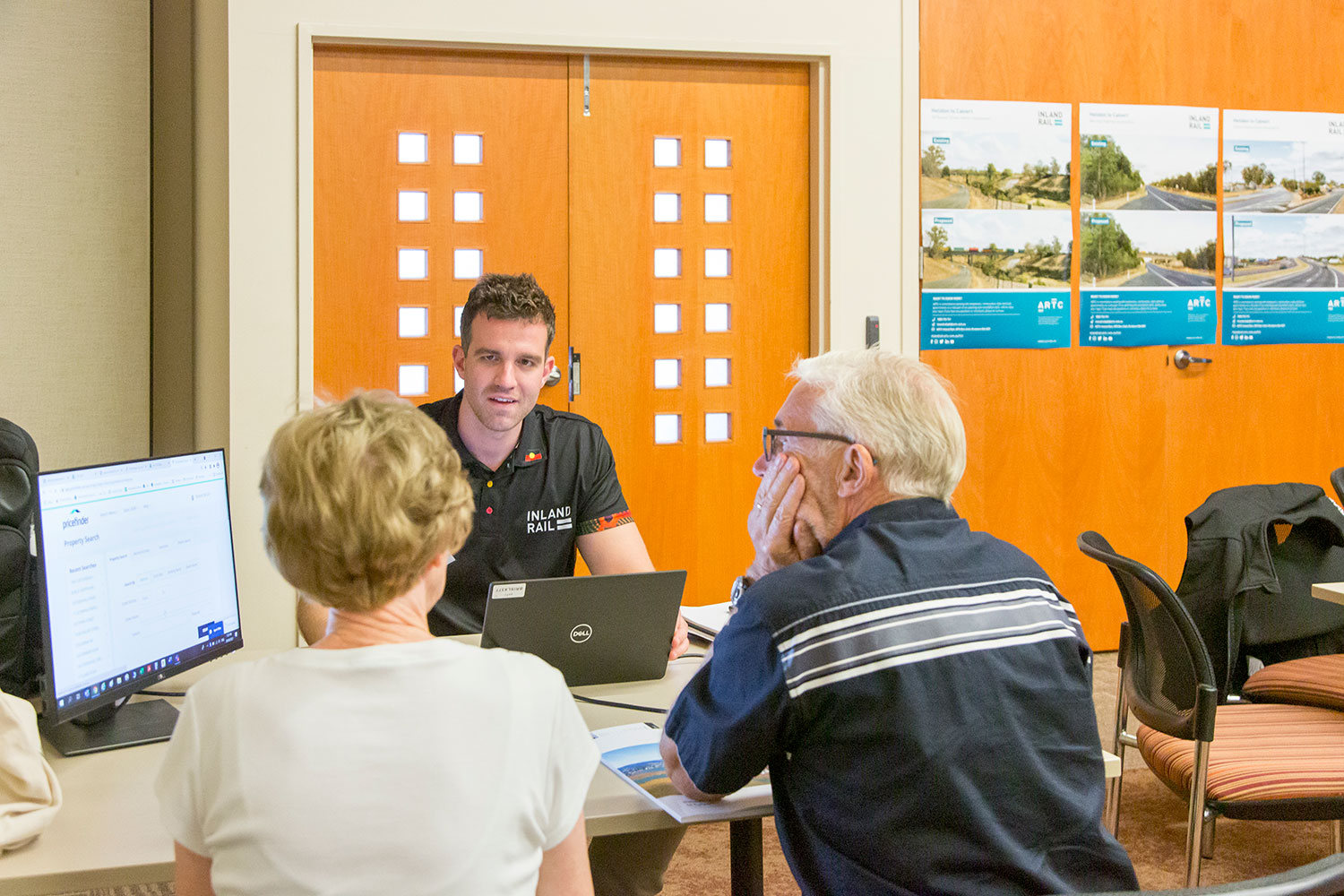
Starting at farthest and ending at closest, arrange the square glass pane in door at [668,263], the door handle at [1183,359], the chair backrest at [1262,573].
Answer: the door handle at [1183,359], the square glass pane in door at [668,263], the chair backrest at [1262,573]

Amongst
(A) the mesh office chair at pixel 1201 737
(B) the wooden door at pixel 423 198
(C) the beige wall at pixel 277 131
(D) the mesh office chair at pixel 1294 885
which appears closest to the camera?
(D) the mesh office chair at pixel 1294 885

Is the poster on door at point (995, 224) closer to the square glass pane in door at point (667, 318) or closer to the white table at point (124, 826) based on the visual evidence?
the square glass pane in door at point (667, 318)

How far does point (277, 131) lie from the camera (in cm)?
383

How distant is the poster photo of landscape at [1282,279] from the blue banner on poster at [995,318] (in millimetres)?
768

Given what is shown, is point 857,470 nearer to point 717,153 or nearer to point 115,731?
point 115,731

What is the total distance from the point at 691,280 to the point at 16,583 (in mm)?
2799

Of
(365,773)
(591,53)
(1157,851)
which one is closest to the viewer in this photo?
(365,773)

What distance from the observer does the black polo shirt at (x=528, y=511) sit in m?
2.47

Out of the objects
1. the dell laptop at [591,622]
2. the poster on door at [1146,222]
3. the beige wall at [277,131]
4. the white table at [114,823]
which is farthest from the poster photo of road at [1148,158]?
the white table at [114,823]

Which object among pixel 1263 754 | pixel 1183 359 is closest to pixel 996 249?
pixel 1183 359

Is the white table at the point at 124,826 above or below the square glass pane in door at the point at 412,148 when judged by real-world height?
below

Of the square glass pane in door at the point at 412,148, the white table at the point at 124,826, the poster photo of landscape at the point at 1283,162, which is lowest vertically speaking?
the white table at the point at 124,826

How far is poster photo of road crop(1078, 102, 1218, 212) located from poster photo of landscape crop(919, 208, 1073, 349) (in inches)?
8.7

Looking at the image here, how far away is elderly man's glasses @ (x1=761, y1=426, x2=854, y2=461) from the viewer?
154 centimetres
